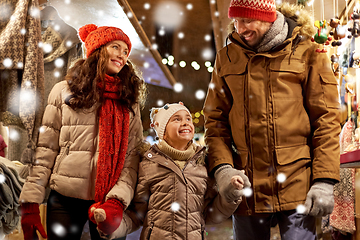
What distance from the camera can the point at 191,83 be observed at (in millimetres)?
5277

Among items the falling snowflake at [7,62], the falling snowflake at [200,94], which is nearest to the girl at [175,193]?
the falling snowflake at [7,62]

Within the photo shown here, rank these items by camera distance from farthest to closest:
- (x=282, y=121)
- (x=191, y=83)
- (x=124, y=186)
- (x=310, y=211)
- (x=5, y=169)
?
1. (x=191, y=83)
2. (x=5, y=169)
3. (x=124, y=186)
4. (x=282, y=121)
5. (x=310, y=211)

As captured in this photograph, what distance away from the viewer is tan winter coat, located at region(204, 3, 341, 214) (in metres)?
1.25

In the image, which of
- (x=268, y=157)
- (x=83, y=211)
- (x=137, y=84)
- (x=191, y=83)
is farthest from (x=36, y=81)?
(x=191, y=83)

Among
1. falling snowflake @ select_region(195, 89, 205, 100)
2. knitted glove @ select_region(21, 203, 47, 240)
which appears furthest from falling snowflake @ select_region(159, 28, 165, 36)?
knitted glove @ select_region(21, 203, 47, 240)

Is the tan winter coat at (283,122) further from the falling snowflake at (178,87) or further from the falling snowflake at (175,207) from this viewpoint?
the falling snowflake at (178,87)

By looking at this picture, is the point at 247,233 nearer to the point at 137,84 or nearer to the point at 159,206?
the point at 159,206

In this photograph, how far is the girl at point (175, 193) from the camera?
55.4 inches

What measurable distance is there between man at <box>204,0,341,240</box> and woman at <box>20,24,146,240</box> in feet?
1.46

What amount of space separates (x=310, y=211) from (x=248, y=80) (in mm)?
567

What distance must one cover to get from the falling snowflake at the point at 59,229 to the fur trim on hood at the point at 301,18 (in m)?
1.33

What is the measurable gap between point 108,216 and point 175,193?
0.32 metres

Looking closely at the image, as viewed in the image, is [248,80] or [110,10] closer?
[248,80]

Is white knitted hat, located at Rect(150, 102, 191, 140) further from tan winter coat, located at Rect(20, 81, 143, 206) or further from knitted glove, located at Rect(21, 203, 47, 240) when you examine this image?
knitted glove, located at Rect(21, 203, 47, 240)
